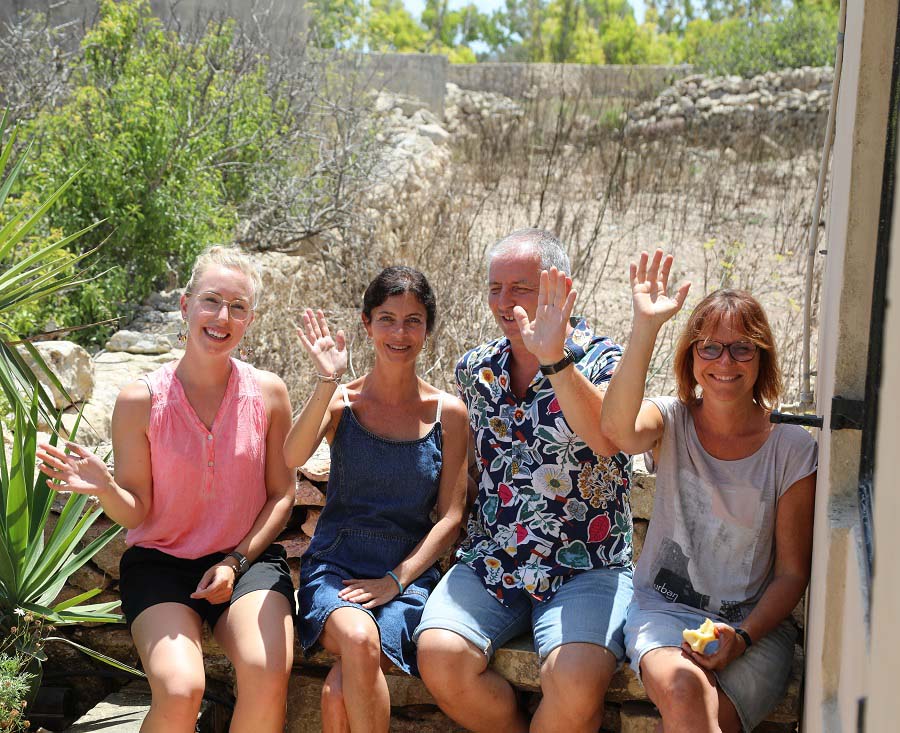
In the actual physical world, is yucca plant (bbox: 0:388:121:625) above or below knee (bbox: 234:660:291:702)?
above

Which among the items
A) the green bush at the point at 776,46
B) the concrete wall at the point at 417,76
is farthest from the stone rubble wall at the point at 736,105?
the concrete wall at the point at 417,76

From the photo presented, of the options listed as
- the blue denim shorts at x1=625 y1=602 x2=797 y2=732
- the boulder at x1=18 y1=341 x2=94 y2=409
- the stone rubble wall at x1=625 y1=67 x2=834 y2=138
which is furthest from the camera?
the stone rubble wall at x1=625 y1=67 x2=834 y2=138

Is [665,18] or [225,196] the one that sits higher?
[665,18]

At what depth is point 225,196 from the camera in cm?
828

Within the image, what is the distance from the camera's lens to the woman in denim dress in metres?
2.93

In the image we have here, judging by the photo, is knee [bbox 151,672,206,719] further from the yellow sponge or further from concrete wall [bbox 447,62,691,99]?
concrete wall [bbox 447,62,691,99]

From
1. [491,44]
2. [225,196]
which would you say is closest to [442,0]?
[491,44]

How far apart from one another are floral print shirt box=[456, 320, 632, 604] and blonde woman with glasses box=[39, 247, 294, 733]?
0.64 metres

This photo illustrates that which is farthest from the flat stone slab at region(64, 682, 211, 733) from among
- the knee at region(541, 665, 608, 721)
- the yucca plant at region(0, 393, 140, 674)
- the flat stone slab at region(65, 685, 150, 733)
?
the knee at region(541, 665, 608, 721)

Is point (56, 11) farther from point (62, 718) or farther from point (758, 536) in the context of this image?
point (758, 536)

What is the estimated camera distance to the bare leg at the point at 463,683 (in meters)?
2.74

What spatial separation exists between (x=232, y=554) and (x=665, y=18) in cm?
3987

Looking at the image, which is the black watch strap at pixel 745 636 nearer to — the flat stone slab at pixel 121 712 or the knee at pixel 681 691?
the knee at pixel 681 691

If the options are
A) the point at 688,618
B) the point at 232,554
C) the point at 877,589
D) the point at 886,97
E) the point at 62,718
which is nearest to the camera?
the point at 877,589
